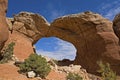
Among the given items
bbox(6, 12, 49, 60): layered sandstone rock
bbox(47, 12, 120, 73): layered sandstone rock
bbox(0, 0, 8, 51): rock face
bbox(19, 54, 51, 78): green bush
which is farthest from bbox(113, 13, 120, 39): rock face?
bbox(0, 0, 8, 51): rock face

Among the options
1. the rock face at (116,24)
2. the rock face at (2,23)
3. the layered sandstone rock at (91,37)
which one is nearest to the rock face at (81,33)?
the layered sandstone rock at (91,37)

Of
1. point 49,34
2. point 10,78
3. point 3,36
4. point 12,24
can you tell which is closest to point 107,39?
point 49,34

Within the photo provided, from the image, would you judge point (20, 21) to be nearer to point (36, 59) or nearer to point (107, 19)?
point (107, 19)

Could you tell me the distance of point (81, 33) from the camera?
3394 cm

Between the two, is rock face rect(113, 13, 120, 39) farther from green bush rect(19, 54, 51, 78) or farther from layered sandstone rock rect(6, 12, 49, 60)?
green bush rect(19, 54, 51, 78)

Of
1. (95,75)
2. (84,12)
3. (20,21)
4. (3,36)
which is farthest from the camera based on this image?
(20,21)

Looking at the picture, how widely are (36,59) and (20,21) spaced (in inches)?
658

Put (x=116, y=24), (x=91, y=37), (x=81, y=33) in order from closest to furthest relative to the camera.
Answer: (x=116, y=24)
(x=91, y=37)
(x=81, y=33)

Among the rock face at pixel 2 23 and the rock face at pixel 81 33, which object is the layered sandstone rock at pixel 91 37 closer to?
the rock face at pixel 81 33

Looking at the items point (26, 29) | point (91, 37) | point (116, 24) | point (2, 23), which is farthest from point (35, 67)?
point (26, 29)

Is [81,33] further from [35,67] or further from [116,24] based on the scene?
[35,67]

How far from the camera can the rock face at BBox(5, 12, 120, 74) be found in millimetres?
30344

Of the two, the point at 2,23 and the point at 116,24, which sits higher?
the point at 116,24

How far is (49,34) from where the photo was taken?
37.7 metres
